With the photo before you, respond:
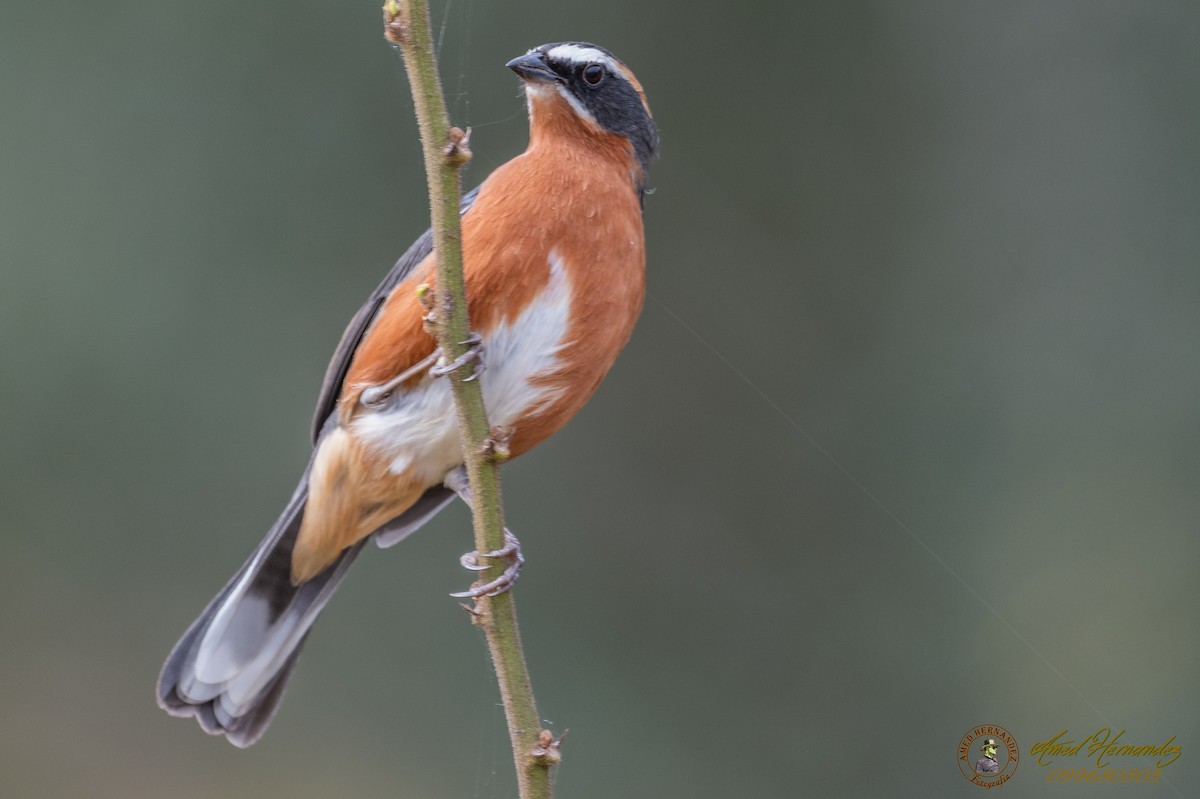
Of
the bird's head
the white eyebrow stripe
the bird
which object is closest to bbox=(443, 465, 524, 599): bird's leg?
the bird

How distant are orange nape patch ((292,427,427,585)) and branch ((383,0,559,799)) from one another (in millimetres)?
1113

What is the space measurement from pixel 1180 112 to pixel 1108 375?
1.34 metres

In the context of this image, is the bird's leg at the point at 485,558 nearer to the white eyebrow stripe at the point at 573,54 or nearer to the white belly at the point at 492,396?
the white belly at the point at 492,396

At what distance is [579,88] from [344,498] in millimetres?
1436

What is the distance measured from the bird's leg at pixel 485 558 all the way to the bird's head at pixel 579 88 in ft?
3.59

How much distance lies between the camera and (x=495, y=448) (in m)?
2.41

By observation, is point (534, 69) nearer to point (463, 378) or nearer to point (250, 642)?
point (463, 378)

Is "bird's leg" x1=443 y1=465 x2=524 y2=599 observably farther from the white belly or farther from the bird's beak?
the bird's beak

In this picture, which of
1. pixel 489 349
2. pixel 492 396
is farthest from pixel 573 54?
pixel 492 396

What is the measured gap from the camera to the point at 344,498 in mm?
3783

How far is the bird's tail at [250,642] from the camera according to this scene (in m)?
3.87

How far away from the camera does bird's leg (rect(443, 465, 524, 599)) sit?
253 cm

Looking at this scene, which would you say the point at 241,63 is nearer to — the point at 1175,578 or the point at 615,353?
the point at 615,353

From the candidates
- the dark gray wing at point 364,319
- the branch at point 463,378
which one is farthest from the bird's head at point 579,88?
the branch at point 463,378
